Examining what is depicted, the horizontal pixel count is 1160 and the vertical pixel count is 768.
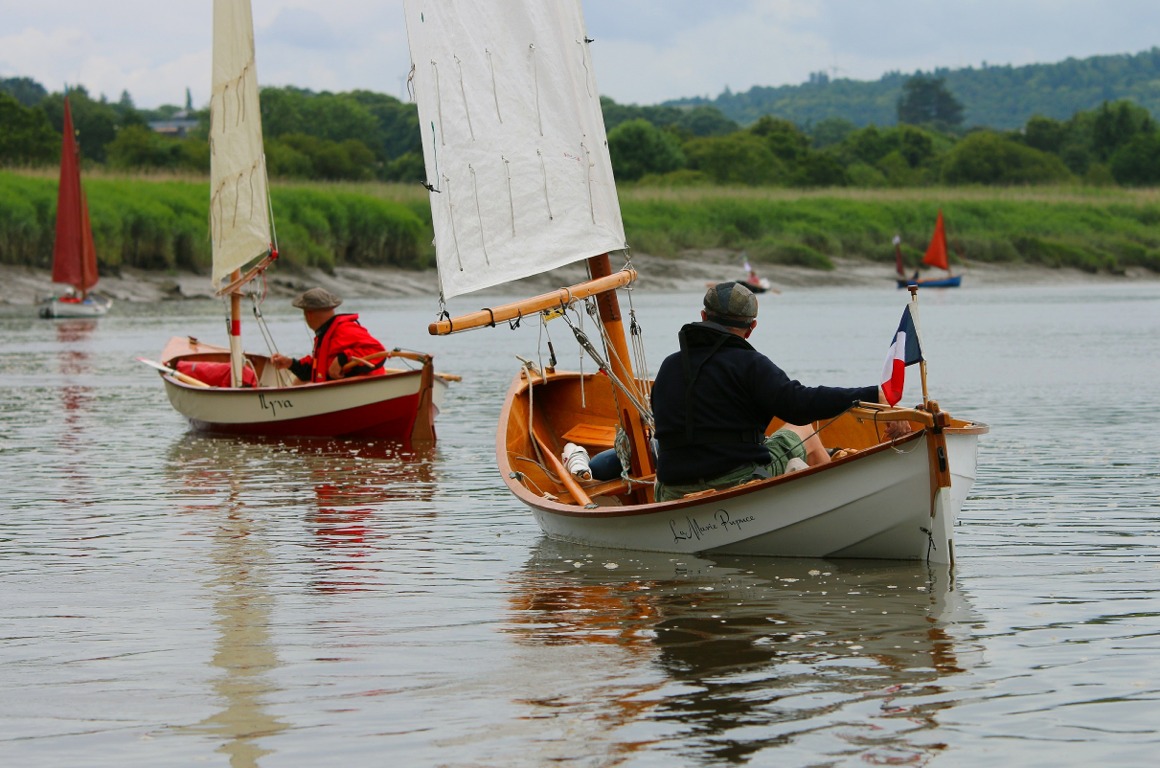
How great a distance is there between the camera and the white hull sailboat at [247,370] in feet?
54.3

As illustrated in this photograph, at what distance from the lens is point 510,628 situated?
26.4 ft

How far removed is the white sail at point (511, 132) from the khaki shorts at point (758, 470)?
5.73 ft

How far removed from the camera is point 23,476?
14461mm

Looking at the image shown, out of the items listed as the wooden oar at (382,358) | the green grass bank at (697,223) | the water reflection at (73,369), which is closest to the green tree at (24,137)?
the green grass bank at (697,223)

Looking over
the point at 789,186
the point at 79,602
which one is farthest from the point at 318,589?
the point at 789,186

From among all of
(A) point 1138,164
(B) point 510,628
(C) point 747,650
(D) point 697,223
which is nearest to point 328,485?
(B) point 510,628

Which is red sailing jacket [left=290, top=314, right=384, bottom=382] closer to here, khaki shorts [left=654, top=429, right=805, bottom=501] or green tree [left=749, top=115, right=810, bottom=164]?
khaki shorts [left=654, top=429, right=805, bottom=501]

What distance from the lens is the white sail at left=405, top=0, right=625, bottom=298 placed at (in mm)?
10547

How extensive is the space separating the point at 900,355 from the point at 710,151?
80660 millimetres

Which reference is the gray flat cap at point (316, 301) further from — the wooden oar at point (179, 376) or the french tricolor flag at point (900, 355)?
the french tricolor flag at point (900, 355)

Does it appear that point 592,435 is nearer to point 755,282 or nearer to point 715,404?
point 715,404

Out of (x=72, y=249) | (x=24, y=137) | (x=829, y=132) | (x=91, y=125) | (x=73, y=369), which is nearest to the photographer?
(x=73, y=369)

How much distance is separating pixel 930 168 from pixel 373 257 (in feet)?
166

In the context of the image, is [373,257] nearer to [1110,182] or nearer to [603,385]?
[603,385]
